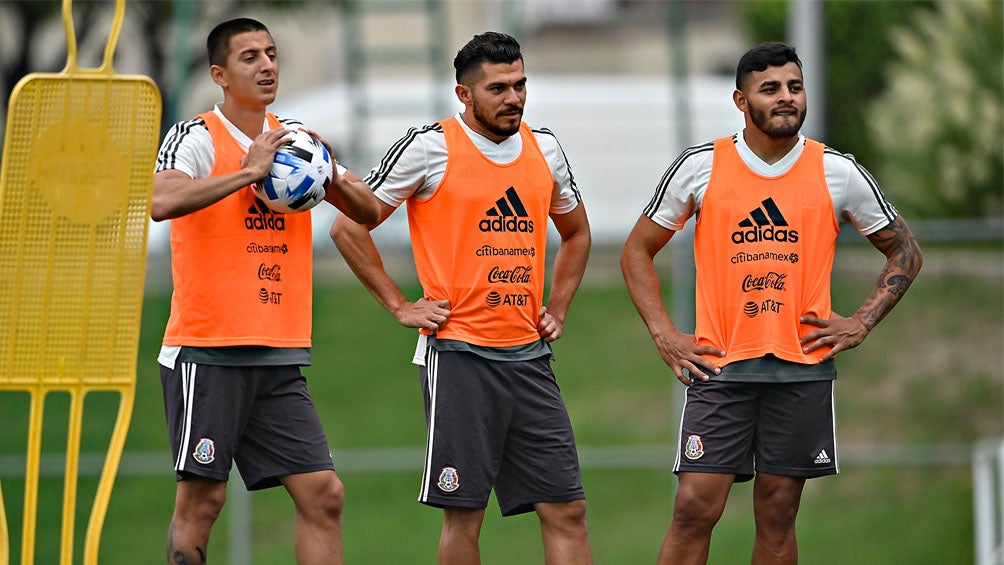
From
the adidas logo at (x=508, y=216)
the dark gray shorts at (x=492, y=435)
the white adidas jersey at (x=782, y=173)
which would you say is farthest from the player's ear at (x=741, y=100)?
the dark gray shorts at (x=492, y=435)

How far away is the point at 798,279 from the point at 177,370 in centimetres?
246

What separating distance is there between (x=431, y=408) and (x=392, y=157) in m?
1.01

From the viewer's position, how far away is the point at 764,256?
606 centimetres

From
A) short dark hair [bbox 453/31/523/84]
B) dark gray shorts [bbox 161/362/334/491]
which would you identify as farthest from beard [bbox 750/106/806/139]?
dark gray shorts [bbox 161/362/334/491]

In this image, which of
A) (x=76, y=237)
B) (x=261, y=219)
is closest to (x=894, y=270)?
(x=261, y=219)

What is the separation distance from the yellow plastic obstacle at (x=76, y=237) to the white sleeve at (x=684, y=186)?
2.15 m

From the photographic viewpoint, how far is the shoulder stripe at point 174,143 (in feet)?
19.1

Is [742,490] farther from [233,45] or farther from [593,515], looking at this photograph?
[233,45]

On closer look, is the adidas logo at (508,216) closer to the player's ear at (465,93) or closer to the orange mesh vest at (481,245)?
the orange mesh vest at (481,245)

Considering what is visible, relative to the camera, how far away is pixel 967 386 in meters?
11.4

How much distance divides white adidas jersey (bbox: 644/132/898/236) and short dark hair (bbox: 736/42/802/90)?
0.29 metres

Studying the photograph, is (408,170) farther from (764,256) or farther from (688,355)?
(764,256)

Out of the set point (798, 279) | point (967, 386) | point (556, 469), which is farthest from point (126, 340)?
point (967, 386)

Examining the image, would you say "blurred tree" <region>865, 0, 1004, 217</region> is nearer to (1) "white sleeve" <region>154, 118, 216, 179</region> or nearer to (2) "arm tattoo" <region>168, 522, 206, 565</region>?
(1) "white sleeve" <region>154, 118, 216, 179</region>
